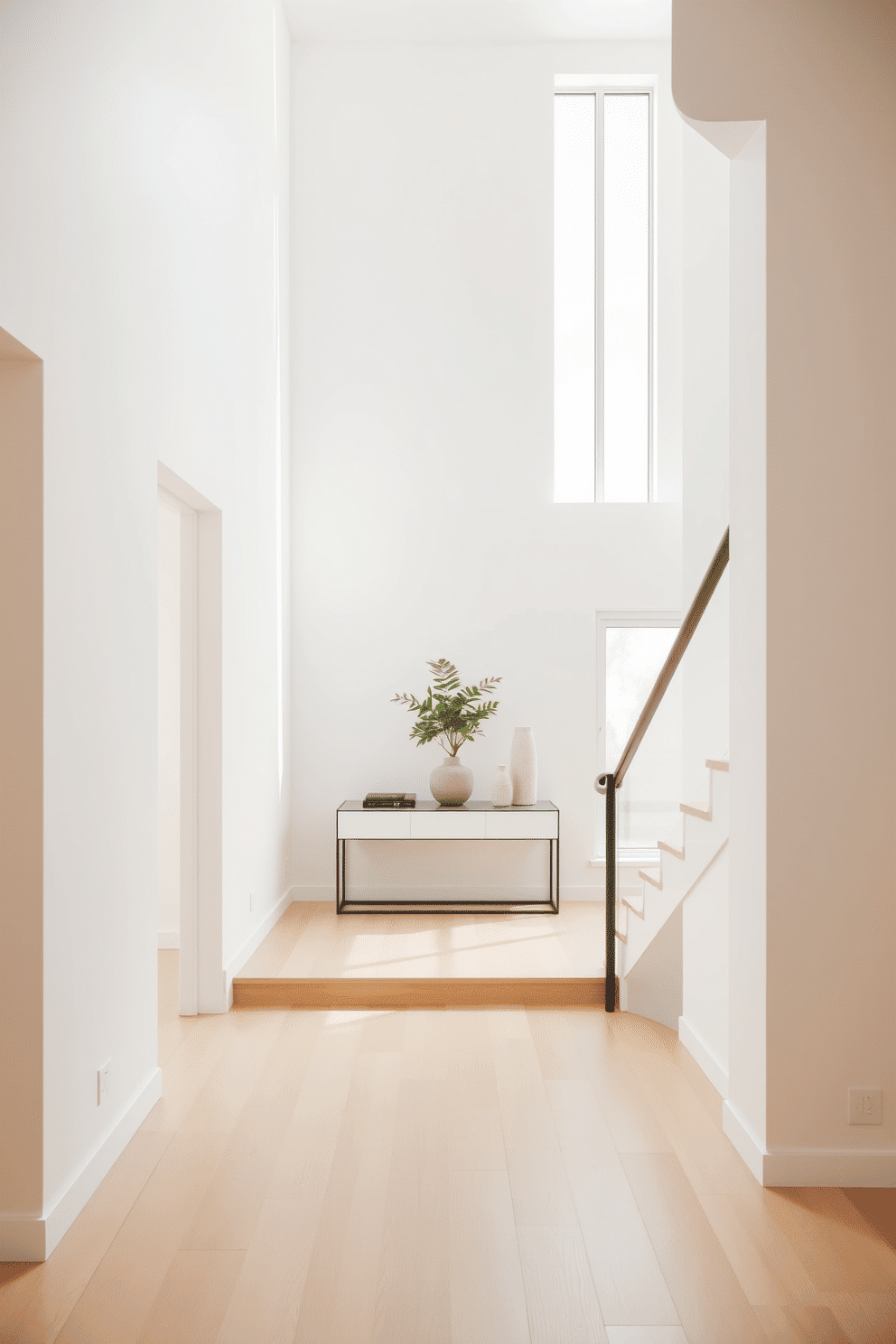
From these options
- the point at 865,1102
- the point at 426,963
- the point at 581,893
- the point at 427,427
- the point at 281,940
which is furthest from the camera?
the point at 427,427

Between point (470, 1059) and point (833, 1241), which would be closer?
point (833, 1241)

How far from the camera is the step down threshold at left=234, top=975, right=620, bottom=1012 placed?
13.5ft

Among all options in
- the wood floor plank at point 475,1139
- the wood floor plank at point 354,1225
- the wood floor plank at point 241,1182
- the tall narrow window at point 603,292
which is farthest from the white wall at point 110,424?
the tall narrow window at point 603,292

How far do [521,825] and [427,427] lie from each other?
2479 mm

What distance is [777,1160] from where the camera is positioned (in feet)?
8.30

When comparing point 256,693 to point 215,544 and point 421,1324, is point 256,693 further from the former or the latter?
point 421,1324

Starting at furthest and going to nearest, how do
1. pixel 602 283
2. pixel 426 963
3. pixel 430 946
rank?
pixel 602 283, pixel 430 946, pixel 426 963

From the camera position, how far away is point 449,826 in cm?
549

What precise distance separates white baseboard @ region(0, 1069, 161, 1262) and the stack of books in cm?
272

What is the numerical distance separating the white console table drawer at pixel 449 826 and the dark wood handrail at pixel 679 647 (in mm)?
1466

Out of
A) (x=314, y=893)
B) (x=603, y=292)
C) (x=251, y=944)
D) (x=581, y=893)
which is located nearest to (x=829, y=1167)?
(x=251, y=944)

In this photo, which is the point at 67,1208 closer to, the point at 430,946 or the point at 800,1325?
the point at 800,1325

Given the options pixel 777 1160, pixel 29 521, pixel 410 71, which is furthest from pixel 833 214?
pixel 410 71

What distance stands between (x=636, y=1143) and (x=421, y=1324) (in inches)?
40.3
